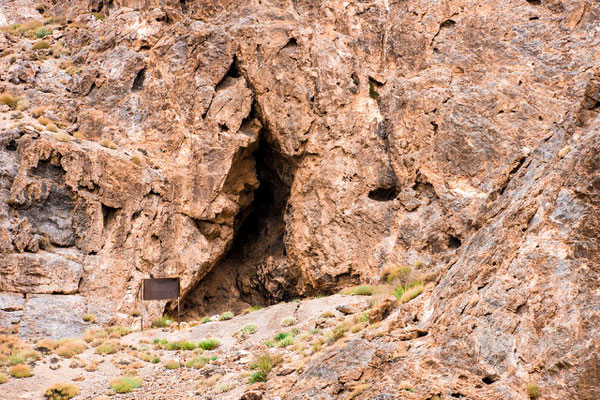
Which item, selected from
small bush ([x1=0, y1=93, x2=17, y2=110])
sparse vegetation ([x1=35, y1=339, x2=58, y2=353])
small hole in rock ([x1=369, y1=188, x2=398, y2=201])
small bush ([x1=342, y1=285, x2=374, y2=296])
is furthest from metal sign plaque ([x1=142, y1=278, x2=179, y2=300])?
small bush ([x1=0, y1=93, x2=17, y2=110])

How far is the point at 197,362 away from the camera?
707 inches

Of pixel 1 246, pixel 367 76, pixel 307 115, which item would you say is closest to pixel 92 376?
pixel 1 246

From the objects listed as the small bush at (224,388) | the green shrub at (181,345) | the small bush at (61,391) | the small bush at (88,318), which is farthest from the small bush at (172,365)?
the small bush at (88,318)

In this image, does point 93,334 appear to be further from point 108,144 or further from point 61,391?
point 108,144

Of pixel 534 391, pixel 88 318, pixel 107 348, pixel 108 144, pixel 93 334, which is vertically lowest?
pixel 107 348

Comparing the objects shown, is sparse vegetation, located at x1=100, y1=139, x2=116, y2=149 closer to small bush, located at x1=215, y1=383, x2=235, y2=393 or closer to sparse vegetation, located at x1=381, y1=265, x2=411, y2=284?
sparse vegetation, located at x1=381, y1=265, x2=411, y2=284

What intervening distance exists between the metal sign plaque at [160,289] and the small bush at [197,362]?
4.97 m

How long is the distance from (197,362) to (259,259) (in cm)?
1344

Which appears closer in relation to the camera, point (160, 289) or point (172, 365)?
point (172, 365)

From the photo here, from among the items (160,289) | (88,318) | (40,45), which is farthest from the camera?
(40,45)

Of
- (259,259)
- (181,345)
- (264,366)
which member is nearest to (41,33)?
(259,259)

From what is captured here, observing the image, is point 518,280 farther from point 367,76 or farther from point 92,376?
point 367,76

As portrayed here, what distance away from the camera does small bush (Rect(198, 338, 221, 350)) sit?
19.9 meters

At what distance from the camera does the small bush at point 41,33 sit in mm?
36188
